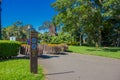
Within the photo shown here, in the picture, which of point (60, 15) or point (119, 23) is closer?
point (60, 15)

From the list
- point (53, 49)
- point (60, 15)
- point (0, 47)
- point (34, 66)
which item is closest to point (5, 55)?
point (0, 47)

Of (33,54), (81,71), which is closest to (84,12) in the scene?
(81,71)

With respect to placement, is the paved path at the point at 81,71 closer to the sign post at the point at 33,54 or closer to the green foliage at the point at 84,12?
the sign post at the point at 33,54

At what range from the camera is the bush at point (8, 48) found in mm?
16278

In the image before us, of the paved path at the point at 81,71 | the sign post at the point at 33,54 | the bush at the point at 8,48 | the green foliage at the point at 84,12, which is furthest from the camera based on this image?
the green foliage at the point at 84,12

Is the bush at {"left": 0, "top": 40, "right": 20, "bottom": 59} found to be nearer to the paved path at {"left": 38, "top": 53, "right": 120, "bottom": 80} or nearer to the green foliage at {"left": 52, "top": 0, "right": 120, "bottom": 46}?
the paved path at {"left": 38, "top": 53, "right": 120, "bottom": 80}

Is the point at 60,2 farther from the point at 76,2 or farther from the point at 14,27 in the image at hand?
the point at 14,27

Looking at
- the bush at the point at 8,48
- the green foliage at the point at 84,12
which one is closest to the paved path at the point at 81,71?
the bush at the point at 8,48

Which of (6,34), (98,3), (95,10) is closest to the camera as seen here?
(95,10)

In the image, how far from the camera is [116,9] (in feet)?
92.0

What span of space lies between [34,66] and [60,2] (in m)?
23.1

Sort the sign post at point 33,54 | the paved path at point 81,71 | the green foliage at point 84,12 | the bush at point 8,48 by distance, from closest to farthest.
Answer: the paved path at point 81,71
the sign post at point 33,54
the bush at point 8,48
the green foliage at point 84,12

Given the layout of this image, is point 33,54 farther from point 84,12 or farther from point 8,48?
point 84,12

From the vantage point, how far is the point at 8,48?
1677 centimetres
